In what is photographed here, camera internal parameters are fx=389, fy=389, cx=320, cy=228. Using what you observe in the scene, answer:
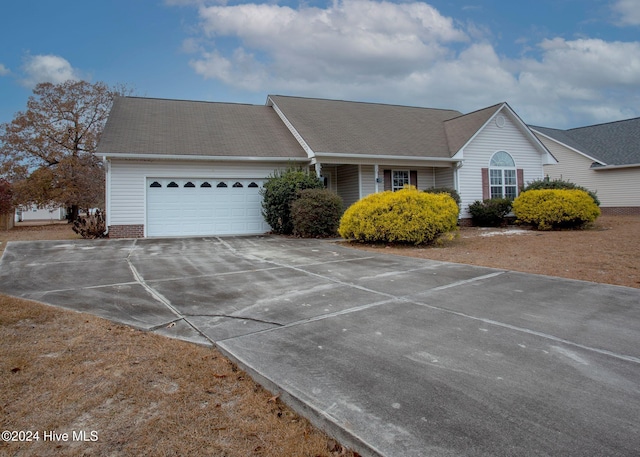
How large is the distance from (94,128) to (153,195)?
51.4 ft

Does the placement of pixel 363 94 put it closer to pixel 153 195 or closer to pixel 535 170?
pixel 535 170

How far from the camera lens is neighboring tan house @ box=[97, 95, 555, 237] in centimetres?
1439

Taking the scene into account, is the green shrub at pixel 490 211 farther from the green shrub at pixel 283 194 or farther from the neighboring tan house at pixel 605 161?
the neighboring tan house at pixel 605 161

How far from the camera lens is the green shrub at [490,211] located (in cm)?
1753

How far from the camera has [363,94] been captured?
1222 inches

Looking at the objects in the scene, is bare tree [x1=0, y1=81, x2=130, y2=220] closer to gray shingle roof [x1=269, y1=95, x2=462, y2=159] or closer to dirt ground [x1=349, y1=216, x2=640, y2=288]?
gray shingle roof [x1=269, y1=95, x2=462, y2=159]

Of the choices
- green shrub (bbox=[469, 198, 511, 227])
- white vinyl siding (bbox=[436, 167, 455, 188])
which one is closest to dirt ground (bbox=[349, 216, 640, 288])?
green shrub (bbox=[469, 198, 511, 227])

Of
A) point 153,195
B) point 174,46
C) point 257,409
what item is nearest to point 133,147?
point 153,195

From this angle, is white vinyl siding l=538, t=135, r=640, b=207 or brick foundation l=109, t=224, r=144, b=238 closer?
brick foundation l=109, t=224, r=144, b=238

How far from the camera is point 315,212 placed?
44.3 ft

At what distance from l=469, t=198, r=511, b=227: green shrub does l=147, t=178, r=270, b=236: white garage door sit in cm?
958

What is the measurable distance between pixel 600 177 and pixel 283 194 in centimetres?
2101

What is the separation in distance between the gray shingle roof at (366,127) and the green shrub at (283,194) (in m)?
1.43

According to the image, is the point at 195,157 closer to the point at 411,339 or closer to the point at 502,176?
the point at 411,339
